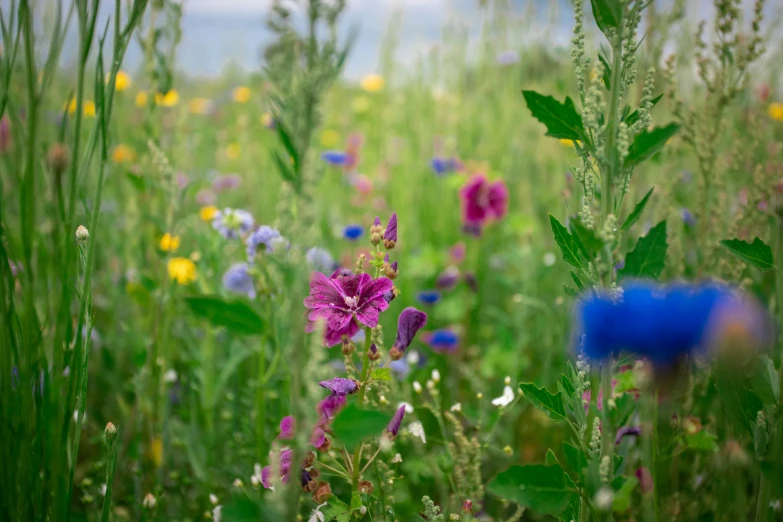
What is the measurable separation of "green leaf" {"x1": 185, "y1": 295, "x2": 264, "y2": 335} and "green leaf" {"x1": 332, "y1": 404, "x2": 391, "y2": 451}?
175 mm

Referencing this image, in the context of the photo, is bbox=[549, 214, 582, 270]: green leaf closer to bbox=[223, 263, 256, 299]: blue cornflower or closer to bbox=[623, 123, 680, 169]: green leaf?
bbox=[623, 123, 680, 169]: green leaf

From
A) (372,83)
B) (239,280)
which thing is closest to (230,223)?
(239,280)

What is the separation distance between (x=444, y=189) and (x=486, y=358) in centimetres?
126

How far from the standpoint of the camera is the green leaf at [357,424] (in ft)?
2.15

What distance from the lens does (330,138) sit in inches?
177

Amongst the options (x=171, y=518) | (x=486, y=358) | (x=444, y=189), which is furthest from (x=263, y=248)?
(x=444, y=189)

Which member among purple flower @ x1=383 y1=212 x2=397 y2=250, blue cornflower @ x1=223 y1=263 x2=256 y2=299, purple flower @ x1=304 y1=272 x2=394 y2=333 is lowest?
blue cornflower @ x1=223 y1=263 x2=256 y2=299

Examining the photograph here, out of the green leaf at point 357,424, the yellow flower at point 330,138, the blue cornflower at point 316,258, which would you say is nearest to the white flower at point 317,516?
the green leaf at point 357,424

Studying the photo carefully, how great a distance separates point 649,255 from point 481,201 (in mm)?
1515

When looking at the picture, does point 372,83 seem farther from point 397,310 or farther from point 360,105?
point 397,310

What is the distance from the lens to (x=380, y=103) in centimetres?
419

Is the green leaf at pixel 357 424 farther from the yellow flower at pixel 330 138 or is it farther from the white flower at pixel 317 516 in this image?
the yellow flower at pixel 330 138

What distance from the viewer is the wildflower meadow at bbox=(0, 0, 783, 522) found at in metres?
0.70

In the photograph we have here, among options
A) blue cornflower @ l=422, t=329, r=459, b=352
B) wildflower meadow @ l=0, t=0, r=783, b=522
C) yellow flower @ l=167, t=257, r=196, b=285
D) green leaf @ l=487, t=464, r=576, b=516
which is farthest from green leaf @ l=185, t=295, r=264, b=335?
blue cornflower @ l=422, t=329, r=459, b=352
